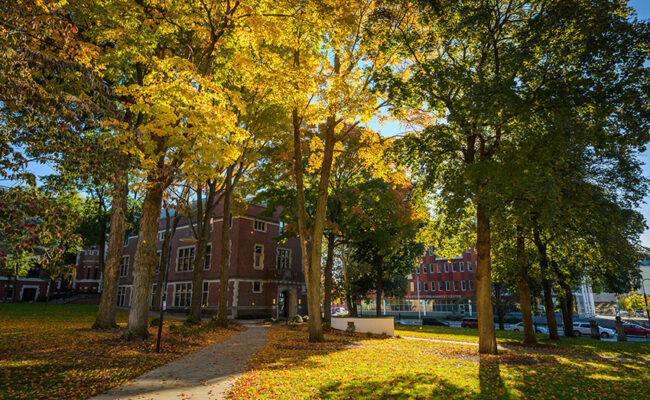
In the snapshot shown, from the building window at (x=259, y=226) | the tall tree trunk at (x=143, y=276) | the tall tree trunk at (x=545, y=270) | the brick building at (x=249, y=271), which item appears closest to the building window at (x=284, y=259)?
the brick building at (x=249, y=271)

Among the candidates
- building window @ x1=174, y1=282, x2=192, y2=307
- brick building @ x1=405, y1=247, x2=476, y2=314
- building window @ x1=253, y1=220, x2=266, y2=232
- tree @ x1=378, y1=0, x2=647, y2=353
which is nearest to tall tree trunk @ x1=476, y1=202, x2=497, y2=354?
tree @ x1=378, y1=0, x2=647, y2=353

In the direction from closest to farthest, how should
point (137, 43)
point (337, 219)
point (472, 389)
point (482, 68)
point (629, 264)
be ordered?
point (472, 389)
point (137, 43)
point (482, 68)
point (629, 264)
point (337, 219)

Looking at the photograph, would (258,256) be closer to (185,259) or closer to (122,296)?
(185,259)

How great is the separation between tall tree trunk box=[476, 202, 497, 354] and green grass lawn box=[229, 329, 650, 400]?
77 cm

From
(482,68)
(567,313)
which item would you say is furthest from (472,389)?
(567,313)

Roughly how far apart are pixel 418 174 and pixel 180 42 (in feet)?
36.1

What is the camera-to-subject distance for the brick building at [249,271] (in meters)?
34.2

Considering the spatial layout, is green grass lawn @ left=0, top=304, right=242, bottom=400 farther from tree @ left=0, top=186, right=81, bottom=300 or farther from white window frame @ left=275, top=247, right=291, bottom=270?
white window frame @ left=275, top=247, right=291, bottom=270

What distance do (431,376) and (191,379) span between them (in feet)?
18.5

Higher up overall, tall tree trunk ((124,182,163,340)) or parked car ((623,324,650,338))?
tall tree trunk ((124,182,163,340))

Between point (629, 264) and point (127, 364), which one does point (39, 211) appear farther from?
point (629, 264)

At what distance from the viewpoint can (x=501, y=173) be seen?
35.0 ft

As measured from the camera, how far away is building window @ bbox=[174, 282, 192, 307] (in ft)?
122

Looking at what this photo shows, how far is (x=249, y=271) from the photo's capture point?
35031mm
